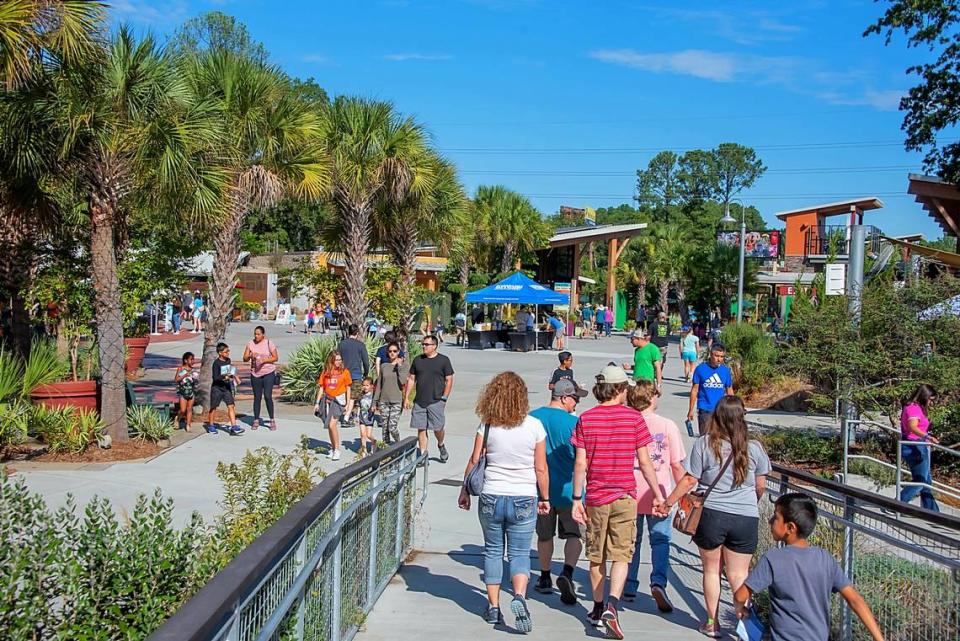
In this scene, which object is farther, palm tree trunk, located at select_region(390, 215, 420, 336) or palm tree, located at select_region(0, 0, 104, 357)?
palm tree trunk, located at select_region(390, 215, 420, 336)

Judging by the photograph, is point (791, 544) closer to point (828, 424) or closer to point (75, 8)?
point (75, 8)

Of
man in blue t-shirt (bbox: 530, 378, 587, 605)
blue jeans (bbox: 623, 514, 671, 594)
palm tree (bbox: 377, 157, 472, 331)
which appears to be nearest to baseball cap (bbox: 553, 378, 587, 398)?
man in blue t-shirt (bbox: 530, 378, 587, 605)

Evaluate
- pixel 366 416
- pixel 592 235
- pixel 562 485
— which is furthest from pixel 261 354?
pixel 592 235

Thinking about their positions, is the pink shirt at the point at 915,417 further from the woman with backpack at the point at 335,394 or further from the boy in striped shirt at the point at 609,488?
the woman with backpack at the point at 335,394

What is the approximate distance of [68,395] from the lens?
13.1m

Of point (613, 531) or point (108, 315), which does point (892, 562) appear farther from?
point (108, 315)

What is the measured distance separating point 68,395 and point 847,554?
10.7 m

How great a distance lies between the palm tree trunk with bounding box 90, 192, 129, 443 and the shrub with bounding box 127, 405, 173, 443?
279 mm

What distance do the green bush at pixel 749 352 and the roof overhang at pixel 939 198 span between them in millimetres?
7564

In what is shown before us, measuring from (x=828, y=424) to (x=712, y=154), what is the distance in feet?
352

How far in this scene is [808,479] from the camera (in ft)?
20.7

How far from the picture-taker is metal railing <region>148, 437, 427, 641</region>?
107 inches

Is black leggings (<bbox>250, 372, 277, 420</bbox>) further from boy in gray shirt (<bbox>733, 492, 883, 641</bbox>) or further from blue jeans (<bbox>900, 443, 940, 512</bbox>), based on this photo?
boy in gray shirt (<bbox>733, 492, 883, 641</bbox>)

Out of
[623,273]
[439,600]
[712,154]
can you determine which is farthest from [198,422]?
[712,154]
